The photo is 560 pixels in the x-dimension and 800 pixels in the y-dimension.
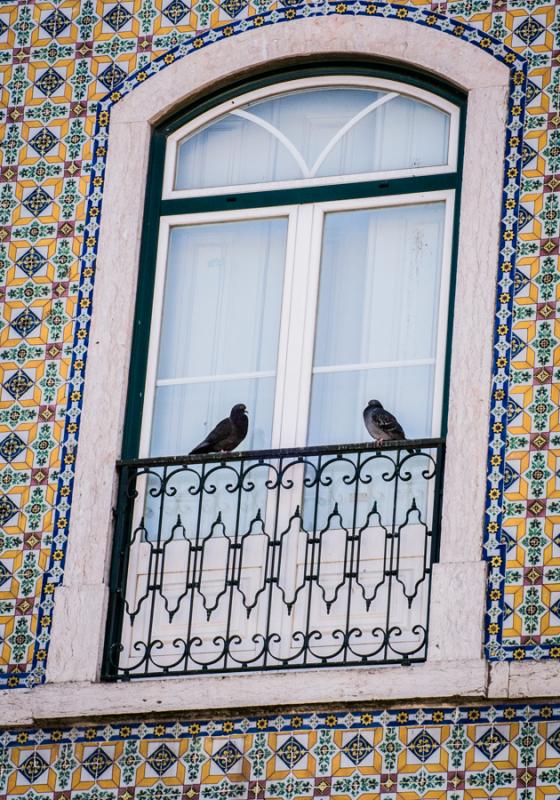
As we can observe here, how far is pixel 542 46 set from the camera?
35.8ft

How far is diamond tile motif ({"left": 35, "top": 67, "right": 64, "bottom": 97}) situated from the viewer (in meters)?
11.5

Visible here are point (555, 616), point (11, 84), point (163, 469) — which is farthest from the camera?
point (11, 84)

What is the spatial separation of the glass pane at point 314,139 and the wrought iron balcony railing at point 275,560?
1247 mm

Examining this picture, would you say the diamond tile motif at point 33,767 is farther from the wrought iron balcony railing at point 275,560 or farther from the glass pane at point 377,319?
the glass pane at point 377,319

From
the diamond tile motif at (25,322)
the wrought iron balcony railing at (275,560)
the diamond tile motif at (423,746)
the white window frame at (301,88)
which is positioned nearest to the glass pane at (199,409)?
the wrought iron balcony railing at (275,560)

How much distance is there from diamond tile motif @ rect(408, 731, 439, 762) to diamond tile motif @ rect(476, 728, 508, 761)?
16 cm

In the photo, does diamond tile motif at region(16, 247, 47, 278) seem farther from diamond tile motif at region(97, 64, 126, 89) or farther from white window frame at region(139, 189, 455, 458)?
diamond tile motif at region(97, 64, 126, 89)

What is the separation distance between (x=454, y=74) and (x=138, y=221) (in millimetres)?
1330

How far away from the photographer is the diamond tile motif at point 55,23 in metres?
11.6

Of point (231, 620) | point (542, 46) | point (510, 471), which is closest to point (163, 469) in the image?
point (231, 620)

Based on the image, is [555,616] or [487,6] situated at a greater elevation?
[487,6]

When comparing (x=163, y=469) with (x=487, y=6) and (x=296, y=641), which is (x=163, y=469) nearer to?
(x=296, y=641)

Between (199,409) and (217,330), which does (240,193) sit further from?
(199,409)

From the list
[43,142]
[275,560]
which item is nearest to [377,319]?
[275,560]
